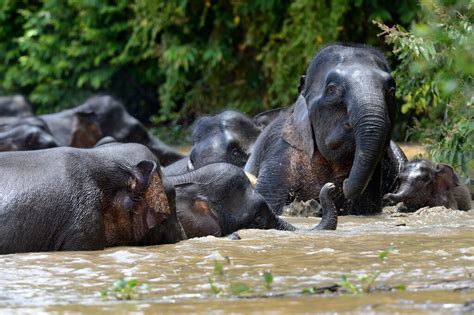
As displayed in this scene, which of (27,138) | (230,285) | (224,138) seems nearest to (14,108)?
(27,138)

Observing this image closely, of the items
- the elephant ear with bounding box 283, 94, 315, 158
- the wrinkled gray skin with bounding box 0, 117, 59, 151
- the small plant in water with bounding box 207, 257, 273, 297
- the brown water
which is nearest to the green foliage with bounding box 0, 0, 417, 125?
the wrinkled gray skin with bounding box 0, 117, 59, 151

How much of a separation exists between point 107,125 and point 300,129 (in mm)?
8977

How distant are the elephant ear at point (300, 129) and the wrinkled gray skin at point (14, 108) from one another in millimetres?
10482

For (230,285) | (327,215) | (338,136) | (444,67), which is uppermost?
(444,67)

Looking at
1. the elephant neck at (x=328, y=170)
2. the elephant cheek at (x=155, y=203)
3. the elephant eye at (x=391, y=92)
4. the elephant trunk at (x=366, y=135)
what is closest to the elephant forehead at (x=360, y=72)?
the elephant eye at (x=391, y=92)

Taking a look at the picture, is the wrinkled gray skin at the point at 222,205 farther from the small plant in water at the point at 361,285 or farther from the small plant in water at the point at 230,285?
the small plant in water at the point at 361,285

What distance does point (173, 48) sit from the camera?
24875mm

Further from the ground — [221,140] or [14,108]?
[221,140]

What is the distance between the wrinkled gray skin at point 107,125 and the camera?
833 inches

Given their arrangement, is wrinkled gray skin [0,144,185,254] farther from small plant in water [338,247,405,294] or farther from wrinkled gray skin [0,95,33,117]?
wrinkled gray skin [0,95,33,117]

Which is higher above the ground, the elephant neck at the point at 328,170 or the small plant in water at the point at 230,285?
the small plant in water at the point at 230,285

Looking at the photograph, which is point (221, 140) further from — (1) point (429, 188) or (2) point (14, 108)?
(2) point (14, 108)

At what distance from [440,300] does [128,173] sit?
332 centimetres

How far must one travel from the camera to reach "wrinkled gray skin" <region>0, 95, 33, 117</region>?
23.2 m
